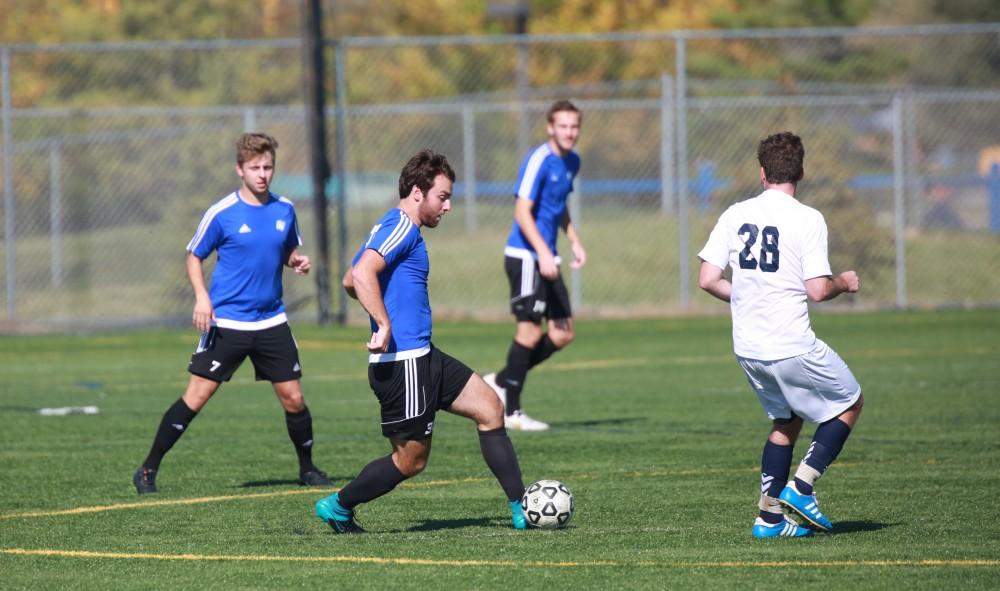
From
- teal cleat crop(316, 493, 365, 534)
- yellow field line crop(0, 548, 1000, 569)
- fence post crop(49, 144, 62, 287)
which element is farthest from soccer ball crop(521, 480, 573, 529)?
fence post crop(49, 144, 62, 287)

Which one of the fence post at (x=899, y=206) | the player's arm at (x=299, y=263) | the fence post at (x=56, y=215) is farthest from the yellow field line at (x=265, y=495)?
the fence post at (x=56, y=215)

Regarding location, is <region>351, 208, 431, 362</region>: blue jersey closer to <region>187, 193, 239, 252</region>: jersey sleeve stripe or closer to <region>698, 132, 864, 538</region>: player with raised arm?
<region>698, 132, 864, 538</region>: player with raised arm

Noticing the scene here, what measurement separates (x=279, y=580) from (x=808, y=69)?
31116 mm

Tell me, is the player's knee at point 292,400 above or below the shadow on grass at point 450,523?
above

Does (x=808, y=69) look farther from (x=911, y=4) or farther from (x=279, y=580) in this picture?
(x=279, y=580)

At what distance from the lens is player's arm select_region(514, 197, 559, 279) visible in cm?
1154

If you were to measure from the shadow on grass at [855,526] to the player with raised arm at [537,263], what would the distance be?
172 inches

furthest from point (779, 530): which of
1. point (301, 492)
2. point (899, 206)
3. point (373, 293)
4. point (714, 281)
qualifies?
point (899, 206)

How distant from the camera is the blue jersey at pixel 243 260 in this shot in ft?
30.7

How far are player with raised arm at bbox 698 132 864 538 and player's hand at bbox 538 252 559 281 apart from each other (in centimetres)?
409

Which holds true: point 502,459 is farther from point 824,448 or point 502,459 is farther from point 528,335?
point 528,335

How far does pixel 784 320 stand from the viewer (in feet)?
23.9

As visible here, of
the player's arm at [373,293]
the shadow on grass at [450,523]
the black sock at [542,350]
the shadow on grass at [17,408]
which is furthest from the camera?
the shadow on grass at [17,408]

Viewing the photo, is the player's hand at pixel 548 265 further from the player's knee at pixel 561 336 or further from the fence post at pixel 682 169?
the fence post at pixel 682 169
